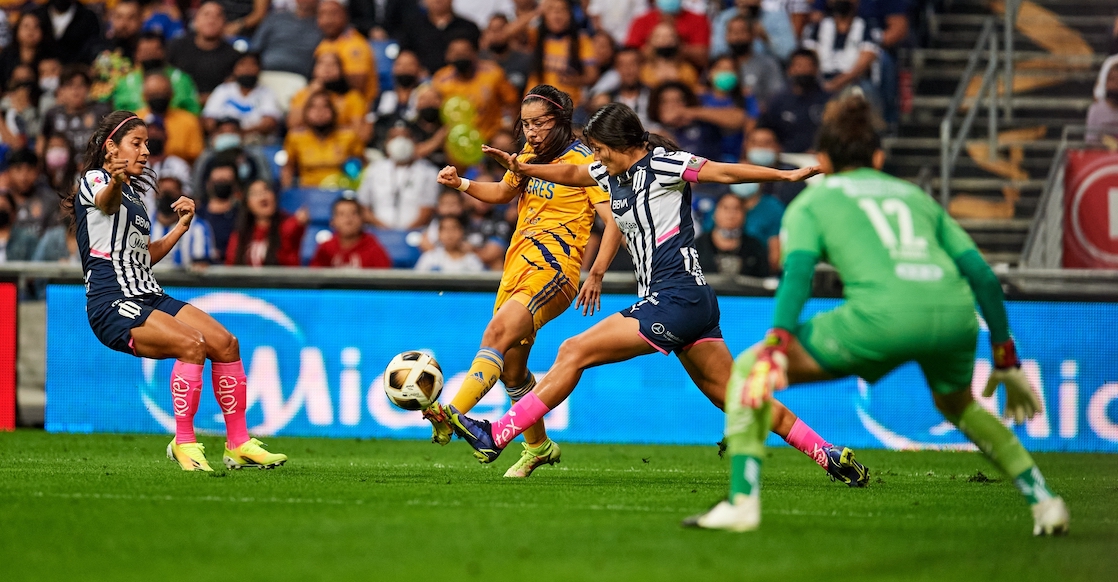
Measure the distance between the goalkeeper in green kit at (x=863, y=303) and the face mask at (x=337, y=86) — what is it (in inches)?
455

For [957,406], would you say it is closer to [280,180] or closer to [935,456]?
[935,456]

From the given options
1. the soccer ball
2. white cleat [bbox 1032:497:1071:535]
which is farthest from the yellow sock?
white cleat [bbox 1032:497:1071:535]

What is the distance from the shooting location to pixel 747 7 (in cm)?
1652

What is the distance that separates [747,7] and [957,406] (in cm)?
1124

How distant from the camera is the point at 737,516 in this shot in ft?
18.5

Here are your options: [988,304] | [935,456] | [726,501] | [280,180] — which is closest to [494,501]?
[726,501]

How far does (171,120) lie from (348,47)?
2317mm

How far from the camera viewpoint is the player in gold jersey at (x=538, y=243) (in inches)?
340

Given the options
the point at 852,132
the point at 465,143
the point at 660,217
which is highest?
the point at 852,132

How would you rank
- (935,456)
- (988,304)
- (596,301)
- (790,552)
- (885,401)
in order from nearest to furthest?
(790,552) < (988,304) < (596,301) < (935,456) < (885,401)

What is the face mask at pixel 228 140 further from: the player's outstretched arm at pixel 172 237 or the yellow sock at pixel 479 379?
the yellow sock at pixel 479 379

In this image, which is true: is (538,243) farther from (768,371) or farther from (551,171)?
(768,371)

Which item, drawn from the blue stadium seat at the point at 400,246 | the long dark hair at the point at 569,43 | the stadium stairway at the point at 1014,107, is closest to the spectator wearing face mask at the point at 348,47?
the long dark hair at the point at 569,43

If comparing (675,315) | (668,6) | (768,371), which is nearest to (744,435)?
(768,371)
